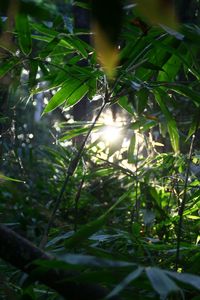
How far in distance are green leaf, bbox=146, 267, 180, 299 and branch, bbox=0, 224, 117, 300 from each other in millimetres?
70

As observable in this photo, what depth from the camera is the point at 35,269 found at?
1.81 ft

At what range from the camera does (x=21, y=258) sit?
56cm

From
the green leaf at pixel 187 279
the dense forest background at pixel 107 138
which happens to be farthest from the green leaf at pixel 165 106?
the green leaf at pixel 187 279

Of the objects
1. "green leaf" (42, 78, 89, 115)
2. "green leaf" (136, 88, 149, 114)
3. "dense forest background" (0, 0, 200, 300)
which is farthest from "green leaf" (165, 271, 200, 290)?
"green leaf" (42, 78, 89, 115)

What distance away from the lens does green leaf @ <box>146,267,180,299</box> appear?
19.5 inches

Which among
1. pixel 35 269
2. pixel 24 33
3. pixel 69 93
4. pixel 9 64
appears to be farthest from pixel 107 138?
pixel 35 269

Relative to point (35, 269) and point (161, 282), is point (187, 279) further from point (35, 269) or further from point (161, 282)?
point (35, 269)

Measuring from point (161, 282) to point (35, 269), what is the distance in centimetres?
15

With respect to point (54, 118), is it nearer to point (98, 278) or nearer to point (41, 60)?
point (41, 60)

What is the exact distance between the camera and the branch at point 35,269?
56cm

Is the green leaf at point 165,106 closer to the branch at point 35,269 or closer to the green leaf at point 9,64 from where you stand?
the green leaf at point 9,64

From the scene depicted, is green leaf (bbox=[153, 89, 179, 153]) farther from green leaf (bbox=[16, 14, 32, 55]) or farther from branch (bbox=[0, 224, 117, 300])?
branch (bbox=[0, 224, 117, 300])

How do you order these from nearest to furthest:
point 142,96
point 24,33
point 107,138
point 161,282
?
point 161,282
point 24,33
point 142,96
point 107,138

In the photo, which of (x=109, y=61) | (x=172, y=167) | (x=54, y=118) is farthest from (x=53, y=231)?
(x=54, y=118)
